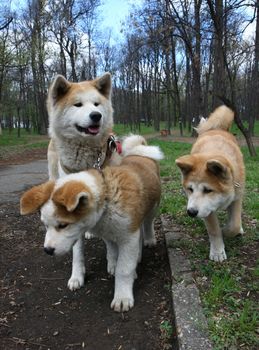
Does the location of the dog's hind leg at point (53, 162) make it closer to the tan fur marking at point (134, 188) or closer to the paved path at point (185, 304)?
the tan fur marking at point (134, 188)

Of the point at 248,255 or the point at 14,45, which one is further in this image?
the point at 14,45

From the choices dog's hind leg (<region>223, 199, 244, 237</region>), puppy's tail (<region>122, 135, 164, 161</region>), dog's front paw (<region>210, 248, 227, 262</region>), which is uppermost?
puppy's tail (<region>122, 135, 164, 161</region>)

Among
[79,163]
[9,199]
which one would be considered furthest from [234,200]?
[9,199]

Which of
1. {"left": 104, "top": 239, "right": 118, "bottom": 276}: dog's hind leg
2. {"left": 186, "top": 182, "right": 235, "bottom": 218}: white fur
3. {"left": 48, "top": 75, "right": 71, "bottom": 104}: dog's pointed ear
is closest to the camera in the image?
{"left": 186, "top": 182, "right": 235, "bottom": 218}: white fur

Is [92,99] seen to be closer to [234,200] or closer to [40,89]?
[234,200]

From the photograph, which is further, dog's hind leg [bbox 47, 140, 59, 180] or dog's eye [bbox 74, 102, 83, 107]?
dog's hind leg [bbox 47, 140, 59, 180]

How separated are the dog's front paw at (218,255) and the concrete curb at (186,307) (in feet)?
0.85

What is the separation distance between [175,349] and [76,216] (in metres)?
1.19

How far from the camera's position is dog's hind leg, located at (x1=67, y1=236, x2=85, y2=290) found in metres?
3.79

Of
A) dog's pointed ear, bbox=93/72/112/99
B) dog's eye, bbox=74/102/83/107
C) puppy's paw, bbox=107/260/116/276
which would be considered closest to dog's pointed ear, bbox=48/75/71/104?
dog's eye, bbox=74/102/83/107

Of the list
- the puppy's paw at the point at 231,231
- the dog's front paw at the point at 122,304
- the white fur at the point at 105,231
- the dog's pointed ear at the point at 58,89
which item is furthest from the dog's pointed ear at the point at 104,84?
the dog's front paw at the point at 122,304

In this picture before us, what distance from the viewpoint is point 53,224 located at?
2.98 meters

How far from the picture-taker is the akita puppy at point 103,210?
2.95m

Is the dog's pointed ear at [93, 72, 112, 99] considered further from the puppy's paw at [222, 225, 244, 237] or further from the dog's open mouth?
the puppy's paw at [222, 225, 244, 237]
